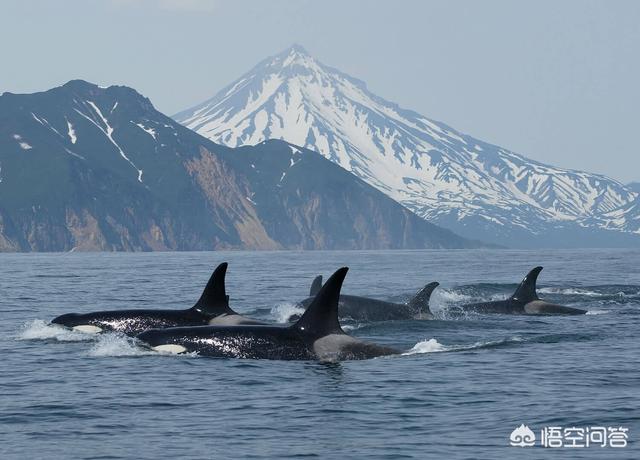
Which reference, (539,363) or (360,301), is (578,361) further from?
(360,301)

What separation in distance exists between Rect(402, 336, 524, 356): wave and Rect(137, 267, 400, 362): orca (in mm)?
1953

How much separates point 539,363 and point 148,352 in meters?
8.56

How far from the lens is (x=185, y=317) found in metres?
29.3

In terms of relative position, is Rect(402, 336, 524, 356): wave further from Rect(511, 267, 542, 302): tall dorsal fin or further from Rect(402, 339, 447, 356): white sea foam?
Rect(511, 267, 542, 302): tall dorsal fin

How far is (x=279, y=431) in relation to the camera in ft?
58.5

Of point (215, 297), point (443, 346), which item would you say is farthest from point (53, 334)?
point (443, 346)

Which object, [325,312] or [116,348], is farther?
[116,348]

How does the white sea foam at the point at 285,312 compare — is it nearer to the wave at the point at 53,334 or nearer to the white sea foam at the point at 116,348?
the wave at the point at 53,334

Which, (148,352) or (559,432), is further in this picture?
(148,352)

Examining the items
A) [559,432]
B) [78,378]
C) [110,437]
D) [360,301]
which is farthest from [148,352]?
[360,301]

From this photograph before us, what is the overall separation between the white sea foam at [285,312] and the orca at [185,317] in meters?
9.06


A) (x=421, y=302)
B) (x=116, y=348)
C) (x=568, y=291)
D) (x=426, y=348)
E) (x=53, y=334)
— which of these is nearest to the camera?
(x=116, y=348)

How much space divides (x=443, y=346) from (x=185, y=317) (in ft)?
21.2

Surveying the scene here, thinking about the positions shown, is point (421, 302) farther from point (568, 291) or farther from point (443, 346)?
point (568, 291)
